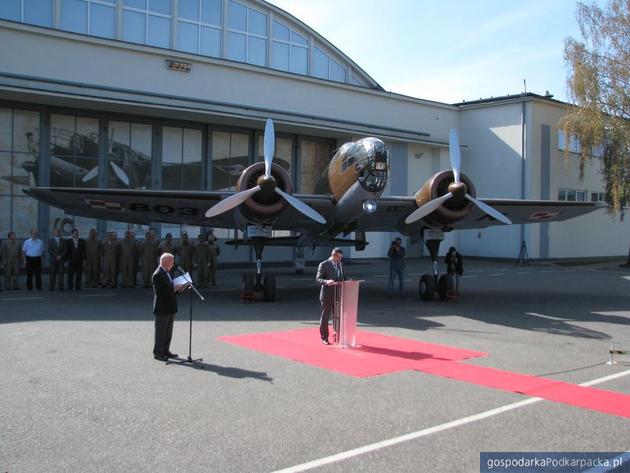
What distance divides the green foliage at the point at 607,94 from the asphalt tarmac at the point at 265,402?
20.0 metres

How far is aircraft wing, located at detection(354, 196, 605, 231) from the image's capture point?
16.9 meters

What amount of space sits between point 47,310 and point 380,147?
9055 mm

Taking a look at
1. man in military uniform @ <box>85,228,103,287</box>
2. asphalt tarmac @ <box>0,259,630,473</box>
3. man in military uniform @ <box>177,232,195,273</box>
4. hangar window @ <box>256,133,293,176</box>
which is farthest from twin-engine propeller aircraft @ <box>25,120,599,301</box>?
hangar window @ <box>256,133,293,176</box>

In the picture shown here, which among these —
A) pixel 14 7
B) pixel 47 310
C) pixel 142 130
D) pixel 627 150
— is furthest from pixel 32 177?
pixel 627 150

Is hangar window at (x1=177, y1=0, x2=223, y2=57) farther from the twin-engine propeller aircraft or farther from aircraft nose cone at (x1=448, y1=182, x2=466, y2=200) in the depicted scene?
aircraft nose cone at (x1=448, y1=182, x2=466, y2=200)

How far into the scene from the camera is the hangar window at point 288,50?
108ft

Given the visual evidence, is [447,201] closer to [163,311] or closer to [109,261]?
[163,311]

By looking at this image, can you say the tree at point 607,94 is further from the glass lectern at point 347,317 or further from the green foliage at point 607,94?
the glass lectern at point 347,317

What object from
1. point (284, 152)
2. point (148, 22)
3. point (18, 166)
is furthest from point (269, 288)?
point (148, 22)

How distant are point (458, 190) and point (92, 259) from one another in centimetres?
1222

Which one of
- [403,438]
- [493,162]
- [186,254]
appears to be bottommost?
[403,438]

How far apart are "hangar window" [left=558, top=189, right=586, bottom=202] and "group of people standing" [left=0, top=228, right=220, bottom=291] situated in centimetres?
2538

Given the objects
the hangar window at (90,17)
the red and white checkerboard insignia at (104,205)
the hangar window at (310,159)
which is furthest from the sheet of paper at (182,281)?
the hangar window at (310,159)

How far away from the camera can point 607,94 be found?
30.7m
